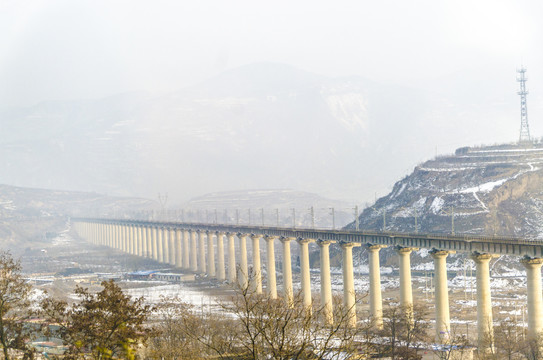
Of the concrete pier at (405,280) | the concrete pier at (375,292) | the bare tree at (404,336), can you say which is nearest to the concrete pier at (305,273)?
the concrete pier at (375,292)

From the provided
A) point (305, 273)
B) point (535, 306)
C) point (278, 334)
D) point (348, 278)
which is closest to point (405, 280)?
point (348, 278)

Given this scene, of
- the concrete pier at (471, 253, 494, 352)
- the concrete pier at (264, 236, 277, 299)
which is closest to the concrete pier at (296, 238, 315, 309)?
the concrete pier at (264, 236, 277, 299)

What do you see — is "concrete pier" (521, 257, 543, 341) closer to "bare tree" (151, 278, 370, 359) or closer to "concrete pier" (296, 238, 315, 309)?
"bare tree" (151, 278, 370, 359)

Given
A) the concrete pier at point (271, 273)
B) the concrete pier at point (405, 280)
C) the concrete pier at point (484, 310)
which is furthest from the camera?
the concrete pier at point (271, 273)

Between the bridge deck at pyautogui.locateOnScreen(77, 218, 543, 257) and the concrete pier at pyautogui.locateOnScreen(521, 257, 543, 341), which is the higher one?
the bridge deck at pyautogui.locateOnScreen(77, 218, 543, 257)

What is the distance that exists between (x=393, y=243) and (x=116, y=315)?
2527 inches

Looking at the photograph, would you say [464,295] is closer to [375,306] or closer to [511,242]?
[375,306]

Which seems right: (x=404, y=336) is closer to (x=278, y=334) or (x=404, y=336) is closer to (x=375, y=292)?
(x=375, y=292)

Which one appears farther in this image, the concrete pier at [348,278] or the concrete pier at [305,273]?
the concrete pier at [305,273]

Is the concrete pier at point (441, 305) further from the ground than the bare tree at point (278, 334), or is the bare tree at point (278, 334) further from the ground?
the bare tree at point (278, 334)

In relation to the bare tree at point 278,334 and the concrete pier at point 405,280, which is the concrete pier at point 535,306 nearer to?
the bare tree at point 278,334

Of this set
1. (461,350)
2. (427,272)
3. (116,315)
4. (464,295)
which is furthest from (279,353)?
(427,272)

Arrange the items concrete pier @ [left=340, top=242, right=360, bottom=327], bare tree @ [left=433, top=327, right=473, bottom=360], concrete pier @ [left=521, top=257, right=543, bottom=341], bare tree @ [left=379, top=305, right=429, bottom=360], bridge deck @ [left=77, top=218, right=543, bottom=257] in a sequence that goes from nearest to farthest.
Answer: bare tree @ [left=433, top=327, right=473, bottom=360] → bare tree @ [left=379, top=305, right=429, bottom=360] → concrete pier @ [left=521, top=257, right=543, bottom=341] → bridge deck @ [left=77, top=218, right=543, bottom=257] → concrete pier @ [left=340, top=242, right=360, bottom=327]

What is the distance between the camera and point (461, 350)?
81.8m
